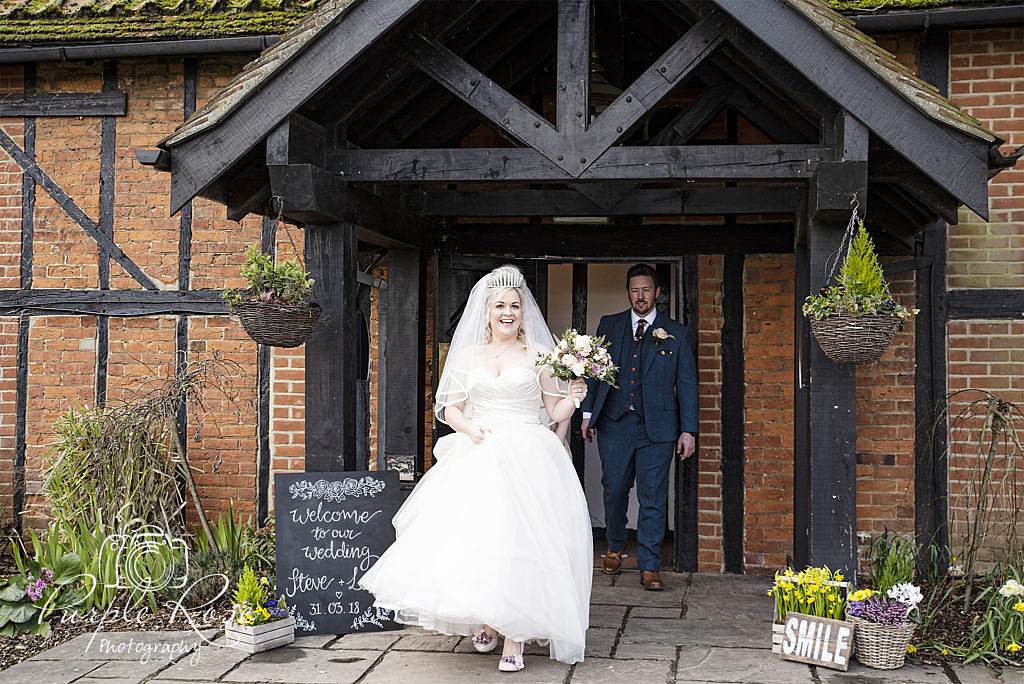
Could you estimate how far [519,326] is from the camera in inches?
205

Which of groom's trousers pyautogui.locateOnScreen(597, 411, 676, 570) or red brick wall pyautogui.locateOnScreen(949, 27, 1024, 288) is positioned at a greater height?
red brick wall pyautogui.locateOnScreen(949, 27, 1024, 288)

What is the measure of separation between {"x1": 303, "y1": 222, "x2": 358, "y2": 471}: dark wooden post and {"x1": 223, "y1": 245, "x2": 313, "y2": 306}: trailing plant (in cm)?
36

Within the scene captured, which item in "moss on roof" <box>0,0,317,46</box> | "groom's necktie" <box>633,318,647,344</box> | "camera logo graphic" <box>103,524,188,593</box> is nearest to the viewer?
"camera logo graphic" <box>103,524,188,593</box>

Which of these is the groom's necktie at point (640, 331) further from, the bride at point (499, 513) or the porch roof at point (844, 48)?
the porch roof at point (844, 48)

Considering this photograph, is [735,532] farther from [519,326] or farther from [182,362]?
[182,362]

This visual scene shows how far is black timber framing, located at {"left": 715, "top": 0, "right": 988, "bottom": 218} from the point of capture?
4.54 m

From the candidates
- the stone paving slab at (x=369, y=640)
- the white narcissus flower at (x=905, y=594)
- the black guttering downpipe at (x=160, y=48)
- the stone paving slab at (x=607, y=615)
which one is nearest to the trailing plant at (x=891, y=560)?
the white narcissus flower at (x=905, y=594)

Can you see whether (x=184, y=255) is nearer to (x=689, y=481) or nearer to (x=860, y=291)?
(x=689, y=481)

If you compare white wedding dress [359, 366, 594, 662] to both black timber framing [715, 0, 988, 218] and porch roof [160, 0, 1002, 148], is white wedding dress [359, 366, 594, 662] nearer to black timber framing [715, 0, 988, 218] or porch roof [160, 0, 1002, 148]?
porch roof [160, 0, 1002, 148]

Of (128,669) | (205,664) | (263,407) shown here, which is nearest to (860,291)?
(205,664)

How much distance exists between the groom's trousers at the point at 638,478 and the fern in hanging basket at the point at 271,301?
8.29 feet

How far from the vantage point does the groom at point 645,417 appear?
659cm

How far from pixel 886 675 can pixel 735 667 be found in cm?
69

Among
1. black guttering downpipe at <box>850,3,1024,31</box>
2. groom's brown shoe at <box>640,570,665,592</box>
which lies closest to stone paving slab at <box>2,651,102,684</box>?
groom's brown shoe at <box>640,570,665,592</box>
